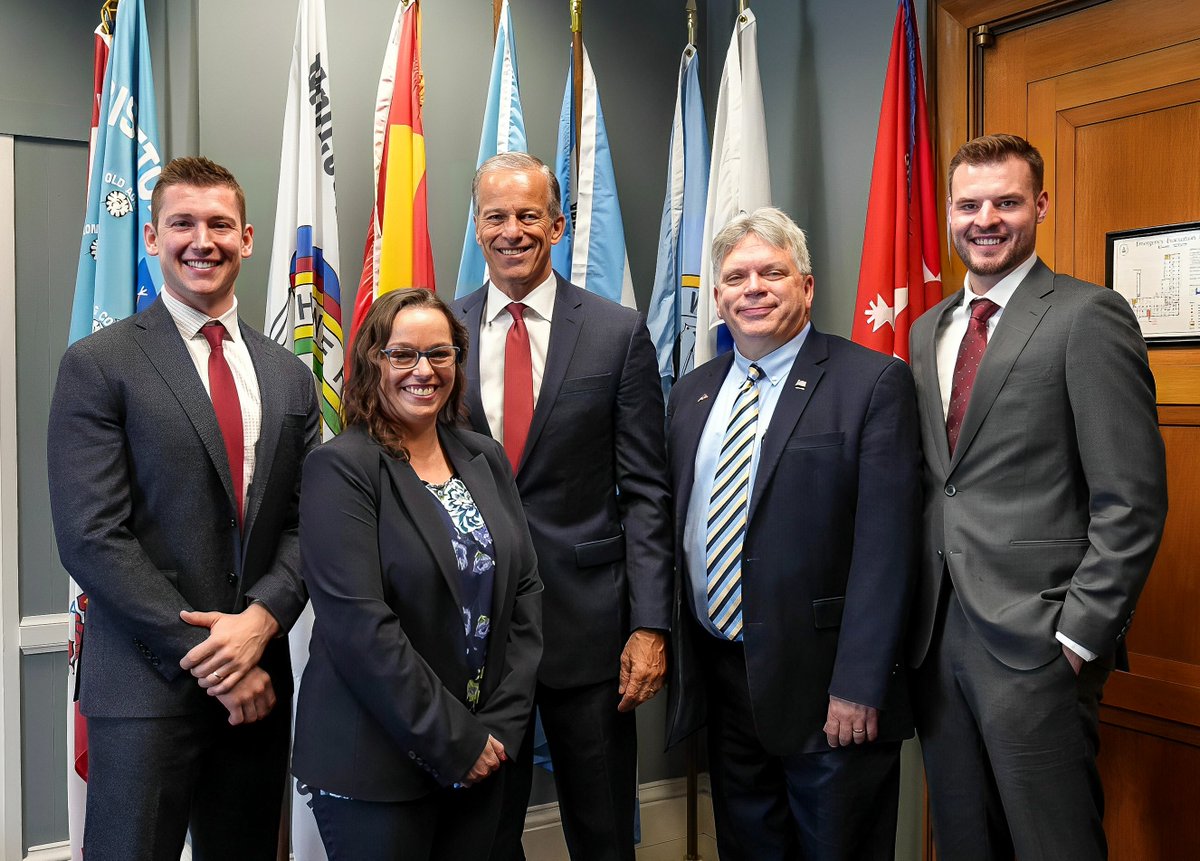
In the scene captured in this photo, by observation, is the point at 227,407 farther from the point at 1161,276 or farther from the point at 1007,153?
the point at 1161,276

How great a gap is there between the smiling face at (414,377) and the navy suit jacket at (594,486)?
1.13ft

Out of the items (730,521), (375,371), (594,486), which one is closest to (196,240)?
(375,371)

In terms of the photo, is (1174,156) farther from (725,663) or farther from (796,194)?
(725,663)

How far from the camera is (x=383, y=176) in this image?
2.62 m

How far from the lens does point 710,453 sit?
2082 mm

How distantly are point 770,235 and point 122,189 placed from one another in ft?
5.26

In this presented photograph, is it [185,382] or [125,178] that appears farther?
[125,178]

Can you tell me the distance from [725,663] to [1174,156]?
1.51 metres

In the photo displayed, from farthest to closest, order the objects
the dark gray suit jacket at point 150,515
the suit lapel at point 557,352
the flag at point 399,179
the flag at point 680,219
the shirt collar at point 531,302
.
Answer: the flag at point 680,219, the flag at point 399,179, the shirt collar at point 531,302, the suit lapel at point 557,352, the dark gray suit jacket at point 150,515

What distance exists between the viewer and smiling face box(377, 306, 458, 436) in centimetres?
169

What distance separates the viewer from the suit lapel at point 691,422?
2.10 m

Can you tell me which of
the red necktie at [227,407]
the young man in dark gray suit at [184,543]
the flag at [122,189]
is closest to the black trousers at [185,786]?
the young man in dark gray suit at [184,543]

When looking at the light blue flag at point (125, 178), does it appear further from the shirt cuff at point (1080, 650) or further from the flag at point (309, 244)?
the shirt cuff at point (1080, 650)

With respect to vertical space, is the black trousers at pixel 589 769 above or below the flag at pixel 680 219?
below
